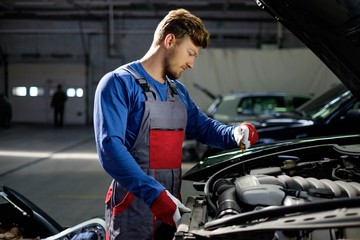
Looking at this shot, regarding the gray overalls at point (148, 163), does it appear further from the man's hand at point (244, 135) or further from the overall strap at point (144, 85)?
the man's hand at point (244, 135)

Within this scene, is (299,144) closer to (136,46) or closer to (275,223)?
(275,223)

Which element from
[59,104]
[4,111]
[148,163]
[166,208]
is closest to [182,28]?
[148,163]

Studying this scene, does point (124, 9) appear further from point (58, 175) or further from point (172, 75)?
point (172, 75)

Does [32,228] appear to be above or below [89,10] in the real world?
below

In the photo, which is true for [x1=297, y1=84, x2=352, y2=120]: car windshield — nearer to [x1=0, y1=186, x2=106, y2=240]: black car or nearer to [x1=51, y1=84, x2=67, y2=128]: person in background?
[x1=0, y1=186, x2=106, y2=240]: black car

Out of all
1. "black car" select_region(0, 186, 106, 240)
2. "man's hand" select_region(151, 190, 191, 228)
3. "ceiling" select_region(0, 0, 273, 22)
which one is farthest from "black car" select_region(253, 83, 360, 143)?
"ceiling" select_region(0, 0, 273, 22)

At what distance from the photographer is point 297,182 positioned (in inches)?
83.8

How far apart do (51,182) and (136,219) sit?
207 inches

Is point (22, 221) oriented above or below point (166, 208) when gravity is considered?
below

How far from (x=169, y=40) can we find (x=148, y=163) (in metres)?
0.56

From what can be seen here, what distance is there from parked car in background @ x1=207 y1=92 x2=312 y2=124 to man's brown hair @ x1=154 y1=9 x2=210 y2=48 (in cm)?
605

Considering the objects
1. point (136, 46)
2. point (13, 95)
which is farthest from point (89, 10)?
point (13, 95)

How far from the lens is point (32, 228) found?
2916 millimetres

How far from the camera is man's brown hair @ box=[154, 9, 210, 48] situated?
2.05 m
